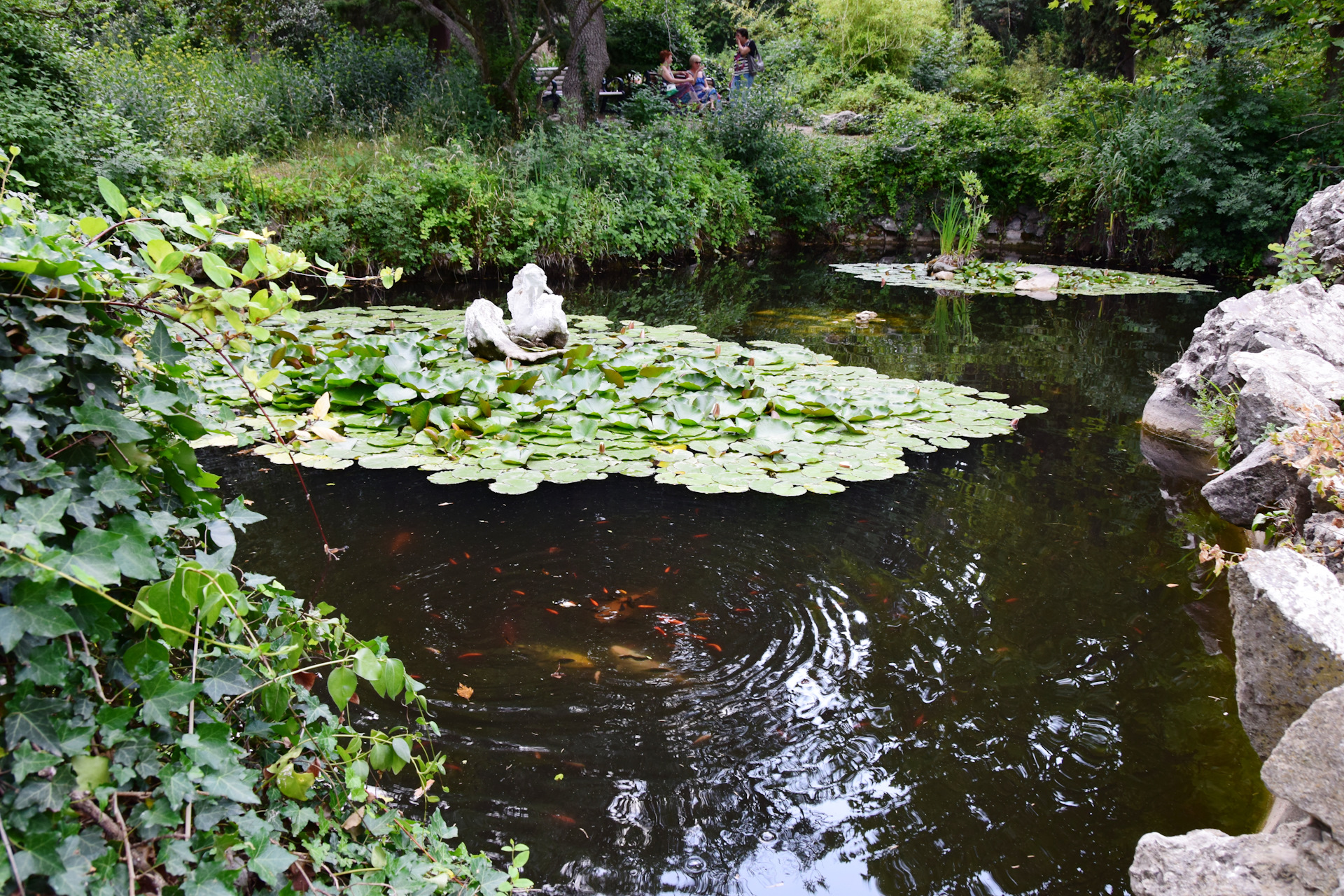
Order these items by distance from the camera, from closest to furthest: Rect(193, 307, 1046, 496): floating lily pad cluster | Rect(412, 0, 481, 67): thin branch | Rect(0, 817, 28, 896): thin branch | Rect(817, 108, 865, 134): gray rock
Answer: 1. Rect(0, 817, 28, 896): thin branch
2. Rect(193, 307, 1046, 496): floating lily pad cluster
3. Rect(412, 0, 481, 67): thin branch
4. Rect(817, 108, 865, 134): gray rock

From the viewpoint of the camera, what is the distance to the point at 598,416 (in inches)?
169

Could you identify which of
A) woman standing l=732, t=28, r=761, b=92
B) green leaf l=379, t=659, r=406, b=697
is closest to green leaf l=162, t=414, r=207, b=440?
green leaf l=379, t=659, r=406, b=697

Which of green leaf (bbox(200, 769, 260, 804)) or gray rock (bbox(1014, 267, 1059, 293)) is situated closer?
green leaf (bbox(200, 769, 260, 804))

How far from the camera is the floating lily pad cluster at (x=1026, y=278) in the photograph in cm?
951

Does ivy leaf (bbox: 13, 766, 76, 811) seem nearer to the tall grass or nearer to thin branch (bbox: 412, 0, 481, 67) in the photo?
the tall grass

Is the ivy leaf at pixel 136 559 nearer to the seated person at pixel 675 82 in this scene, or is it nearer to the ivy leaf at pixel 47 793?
the ivy leaf at pixel 47 793

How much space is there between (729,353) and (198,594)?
5.02 meters

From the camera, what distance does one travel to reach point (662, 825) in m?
1.90

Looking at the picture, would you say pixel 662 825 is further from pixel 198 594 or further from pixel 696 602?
pixel 198 594

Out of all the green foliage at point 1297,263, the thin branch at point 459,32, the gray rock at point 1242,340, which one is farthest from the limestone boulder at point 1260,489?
the thin branch at point 459,32

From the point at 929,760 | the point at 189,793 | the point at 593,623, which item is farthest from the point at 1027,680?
the point at 189,793

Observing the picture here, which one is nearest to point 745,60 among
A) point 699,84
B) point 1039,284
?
point 699,84

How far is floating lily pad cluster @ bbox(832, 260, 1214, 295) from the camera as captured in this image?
9508mm

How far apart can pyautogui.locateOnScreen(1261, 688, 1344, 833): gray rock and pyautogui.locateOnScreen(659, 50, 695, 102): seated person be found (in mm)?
14827
